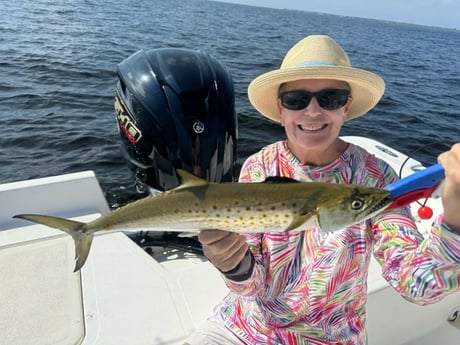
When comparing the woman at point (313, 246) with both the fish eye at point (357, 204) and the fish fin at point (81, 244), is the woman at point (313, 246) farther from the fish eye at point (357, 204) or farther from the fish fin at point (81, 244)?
the fish fin at point (81, 244)

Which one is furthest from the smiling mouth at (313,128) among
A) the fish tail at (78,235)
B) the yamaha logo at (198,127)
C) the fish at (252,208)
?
the yamaha logo at (198,127)

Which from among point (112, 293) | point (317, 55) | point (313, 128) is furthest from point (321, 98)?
point (112, 293)

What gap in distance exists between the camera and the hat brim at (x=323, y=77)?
216cm

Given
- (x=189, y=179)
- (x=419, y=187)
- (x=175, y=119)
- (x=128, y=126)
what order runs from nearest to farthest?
(x=419, y=187) → (x=189, y=179) → (x=175, y=119) → (x=128, y=126)

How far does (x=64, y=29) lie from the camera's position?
24.7 metres

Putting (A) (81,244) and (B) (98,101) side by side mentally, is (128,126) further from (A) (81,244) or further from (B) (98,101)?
(B) (98,101)

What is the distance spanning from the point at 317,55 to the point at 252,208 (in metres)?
1.04

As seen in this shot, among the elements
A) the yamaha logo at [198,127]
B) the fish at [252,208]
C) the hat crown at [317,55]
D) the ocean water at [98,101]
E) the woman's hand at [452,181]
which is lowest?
the ocean water at [98,101]

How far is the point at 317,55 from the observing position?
2.29 m

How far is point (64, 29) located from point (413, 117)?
2059 centimetres

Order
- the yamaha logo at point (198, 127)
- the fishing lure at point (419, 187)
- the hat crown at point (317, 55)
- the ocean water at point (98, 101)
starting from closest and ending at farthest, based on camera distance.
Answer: the fishing lure at point (419, 187) → the hat crown at point (317, 55) → the yamaha logo at point (198, 127) → the ocean water at point (98, 101)

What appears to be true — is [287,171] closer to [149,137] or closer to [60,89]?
[149,137]

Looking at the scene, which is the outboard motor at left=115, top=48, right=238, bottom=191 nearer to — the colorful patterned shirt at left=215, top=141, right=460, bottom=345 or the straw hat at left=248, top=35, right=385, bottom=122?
the straw hat at left=248, top=35, right=385, bottom=122

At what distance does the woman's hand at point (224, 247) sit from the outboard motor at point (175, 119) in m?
1.64
